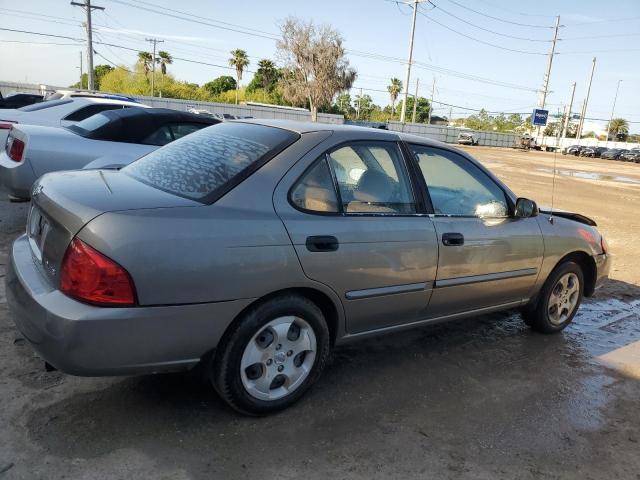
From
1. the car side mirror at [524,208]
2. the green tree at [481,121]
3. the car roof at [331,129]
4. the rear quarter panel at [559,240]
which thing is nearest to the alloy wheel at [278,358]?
the car roof at [331,129]

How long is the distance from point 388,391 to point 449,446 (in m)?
0.61

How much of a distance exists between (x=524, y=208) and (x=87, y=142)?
15.4 ft

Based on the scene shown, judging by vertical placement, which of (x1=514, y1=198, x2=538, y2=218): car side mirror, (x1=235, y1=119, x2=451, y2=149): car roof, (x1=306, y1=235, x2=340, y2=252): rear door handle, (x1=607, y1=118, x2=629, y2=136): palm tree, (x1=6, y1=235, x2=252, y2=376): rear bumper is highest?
(x1=607, y1=118, x2=629, y2=136): palm tree

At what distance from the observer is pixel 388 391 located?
132 inches

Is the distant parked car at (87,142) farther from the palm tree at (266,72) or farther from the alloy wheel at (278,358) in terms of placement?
the palm tree at (266,72)

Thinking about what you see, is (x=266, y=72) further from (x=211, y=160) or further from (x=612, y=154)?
(x=211, y=160)

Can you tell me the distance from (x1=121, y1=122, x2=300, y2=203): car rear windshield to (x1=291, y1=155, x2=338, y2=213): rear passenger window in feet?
0.70

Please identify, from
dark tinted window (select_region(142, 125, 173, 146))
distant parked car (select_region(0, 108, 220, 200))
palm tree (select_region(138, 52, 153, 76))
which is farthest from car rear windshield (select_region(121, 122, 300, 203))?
palm tree (select_region(138, 52, 153, 76))

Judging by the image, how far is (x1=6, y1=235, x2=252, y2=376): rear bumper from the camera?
2318 millimetres

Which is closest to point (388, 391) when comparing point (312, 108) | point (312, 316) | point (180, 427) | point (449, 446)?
point (449, 446)

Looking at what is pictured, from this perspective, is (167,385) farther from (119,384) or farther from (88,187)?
(88,187)

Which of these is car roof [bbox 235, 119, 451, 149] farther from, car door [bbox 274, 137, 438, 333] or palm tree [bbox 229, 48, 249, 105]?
palm tree [bbox 229, 48, 249, 105]

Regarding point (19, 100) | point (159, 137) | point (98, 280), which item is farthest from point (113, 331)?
point (19, 100)

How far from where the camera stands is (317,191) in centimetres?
299
